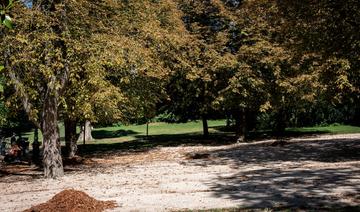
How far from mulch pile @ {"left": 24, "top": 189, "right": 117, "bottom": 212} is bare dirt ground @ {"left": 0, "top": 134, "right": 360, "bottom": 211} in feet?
1.73

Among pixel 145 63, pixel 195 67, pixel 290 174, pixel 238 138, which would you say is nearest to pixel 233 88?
pixel 195 67

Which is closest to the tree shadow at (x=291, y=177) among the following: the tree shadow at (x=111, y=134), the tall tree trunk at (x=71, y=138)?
the tall tree trunk at (x=71, y=138)

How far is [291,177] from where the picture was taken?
1386cm

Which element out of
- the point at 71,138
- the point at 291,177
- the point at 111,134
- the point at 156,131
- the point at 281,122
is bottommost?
the point at 291,177

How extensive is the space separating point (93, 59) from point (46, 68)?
5.30 ft

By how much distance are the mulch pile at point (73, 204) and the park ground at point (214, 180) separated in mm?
516

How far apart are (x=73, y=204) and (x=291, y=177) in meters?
6.76

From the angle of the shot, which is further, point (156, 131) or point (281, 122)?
point (156, 131)

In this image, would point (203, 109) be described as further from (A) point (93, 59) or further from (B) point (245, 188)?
(B) point (245, 188)

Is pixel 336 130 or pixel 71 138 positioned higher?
pixel 71 138

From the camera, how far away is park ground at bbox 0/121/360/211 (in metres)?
10.9

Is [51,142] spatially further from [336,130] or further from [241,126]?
[336,130]

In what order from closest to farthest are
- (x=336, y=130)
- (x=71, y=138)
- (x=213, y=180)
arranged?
(x=213, y=180), (x=71, y=138), (x=336, y=130)

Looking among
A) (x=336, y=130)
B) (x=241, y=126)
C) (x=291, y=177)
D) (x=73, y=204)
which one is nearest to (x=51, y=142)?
(x=73, y=204)
